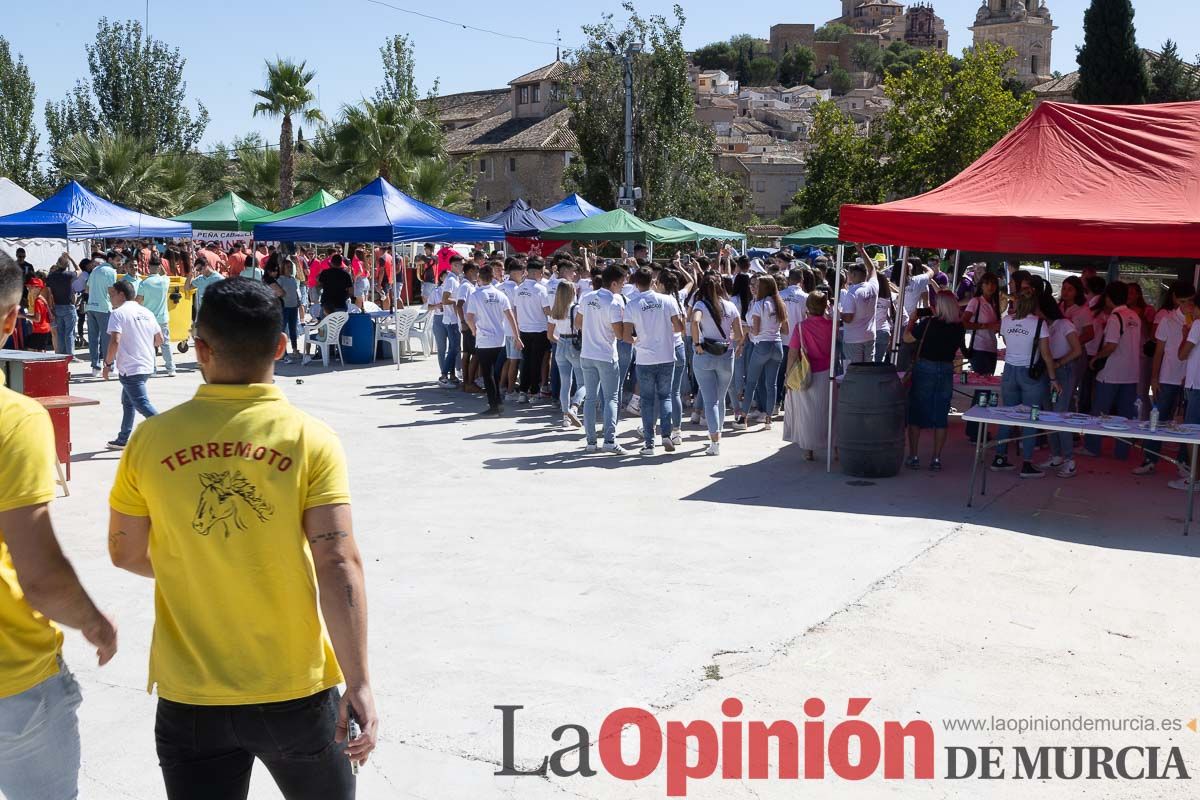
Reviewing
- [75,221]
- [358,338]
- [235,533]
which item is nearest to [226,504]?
[235,533]

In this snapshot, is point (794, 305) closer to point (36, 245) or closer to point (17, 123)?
point (36, 245)

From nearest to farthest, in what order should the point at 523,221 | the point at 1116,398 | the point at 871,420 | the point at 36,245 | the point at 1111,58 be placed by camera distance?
the point at 871,420
the point at 1116,398
the point at 523,221
the point at 36,245
the point at 1111,58

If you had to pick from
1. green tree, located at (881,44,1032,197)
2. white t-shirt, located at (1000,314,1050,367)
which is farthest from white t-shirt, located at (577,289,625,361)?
green tree, located at (881,44,1032,197)

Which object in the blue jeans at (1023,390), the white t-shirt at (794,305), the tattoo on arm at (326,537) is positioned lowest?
the blue jeans at (1023,390)

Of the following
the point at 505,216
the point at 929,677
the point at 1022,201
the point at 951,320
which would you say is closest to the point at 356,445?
the point at 951,320

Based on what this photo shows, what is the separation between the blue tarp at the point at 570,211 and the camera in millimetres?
23922

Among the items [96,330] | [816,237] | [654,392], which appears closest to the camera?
[654,392]

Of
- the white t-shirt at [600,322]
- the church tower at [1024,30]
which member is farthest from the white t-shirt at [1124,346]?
the church tower at [1024,30]

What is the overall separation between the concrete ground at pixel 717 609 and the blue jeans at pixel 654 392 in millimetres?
470

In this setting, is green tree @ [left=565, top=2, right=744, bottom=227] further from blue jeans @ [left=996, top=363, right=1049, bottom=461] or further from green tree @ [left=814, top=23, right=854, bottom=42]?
green tree @ [left=814, top=23, right=854, bottom=42]

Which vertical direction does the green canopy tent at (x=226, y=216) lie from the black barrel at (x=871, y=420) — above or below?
above

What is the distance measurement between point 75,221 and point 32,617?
1786 cm

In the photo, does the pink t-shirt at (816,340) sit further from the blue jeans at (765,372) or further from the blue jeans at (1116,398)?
the blue jeans at (1116,398)

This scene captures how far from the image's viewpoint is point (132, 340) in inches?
413
